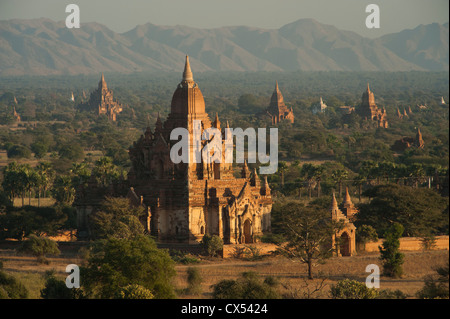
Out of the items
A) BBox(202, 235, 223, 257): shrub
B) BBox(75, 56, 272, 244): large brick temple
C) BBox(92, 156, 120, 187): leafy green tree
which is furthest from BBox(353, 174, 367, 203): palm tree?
BBox(202, 235, 223, 257): shrub

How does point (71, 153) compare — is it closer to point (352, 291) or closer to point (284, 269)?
point (284, 269)

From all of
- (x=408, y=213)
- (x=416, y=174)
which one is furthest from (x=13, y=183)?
(x=416, y=174)

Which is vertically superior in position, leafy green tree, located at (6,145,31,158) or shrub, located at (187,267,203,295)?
leafy green tree, located at (6,145,31,158)

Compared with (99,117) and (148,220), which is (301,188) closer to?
(148,220)

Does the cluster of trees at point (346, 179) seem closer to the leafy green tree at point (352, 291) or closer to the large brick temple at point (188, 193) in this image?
the large brick temple at point (188, 193)

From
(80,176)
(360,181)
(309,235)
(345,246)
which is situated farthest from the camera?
(360,181)

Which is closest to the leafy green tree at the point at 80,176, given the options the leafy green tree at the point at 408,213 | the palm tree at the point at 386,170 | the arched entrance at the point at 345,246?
the arched entrance at the point at 345,246

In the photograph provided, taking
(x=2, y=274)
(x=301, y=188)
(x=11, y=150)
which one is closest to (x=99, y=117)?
(x=11, y=150)

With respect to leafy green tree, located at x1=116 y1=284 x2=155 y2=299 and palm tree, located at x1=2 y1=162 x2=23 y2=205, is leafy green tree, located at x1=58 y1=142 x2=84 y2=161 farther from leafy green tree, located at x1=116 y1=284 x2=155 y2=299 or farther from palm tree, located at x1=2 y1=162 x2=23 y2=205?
leafy green tree, located at x1=116 y1=284 x2=155 y2=299
